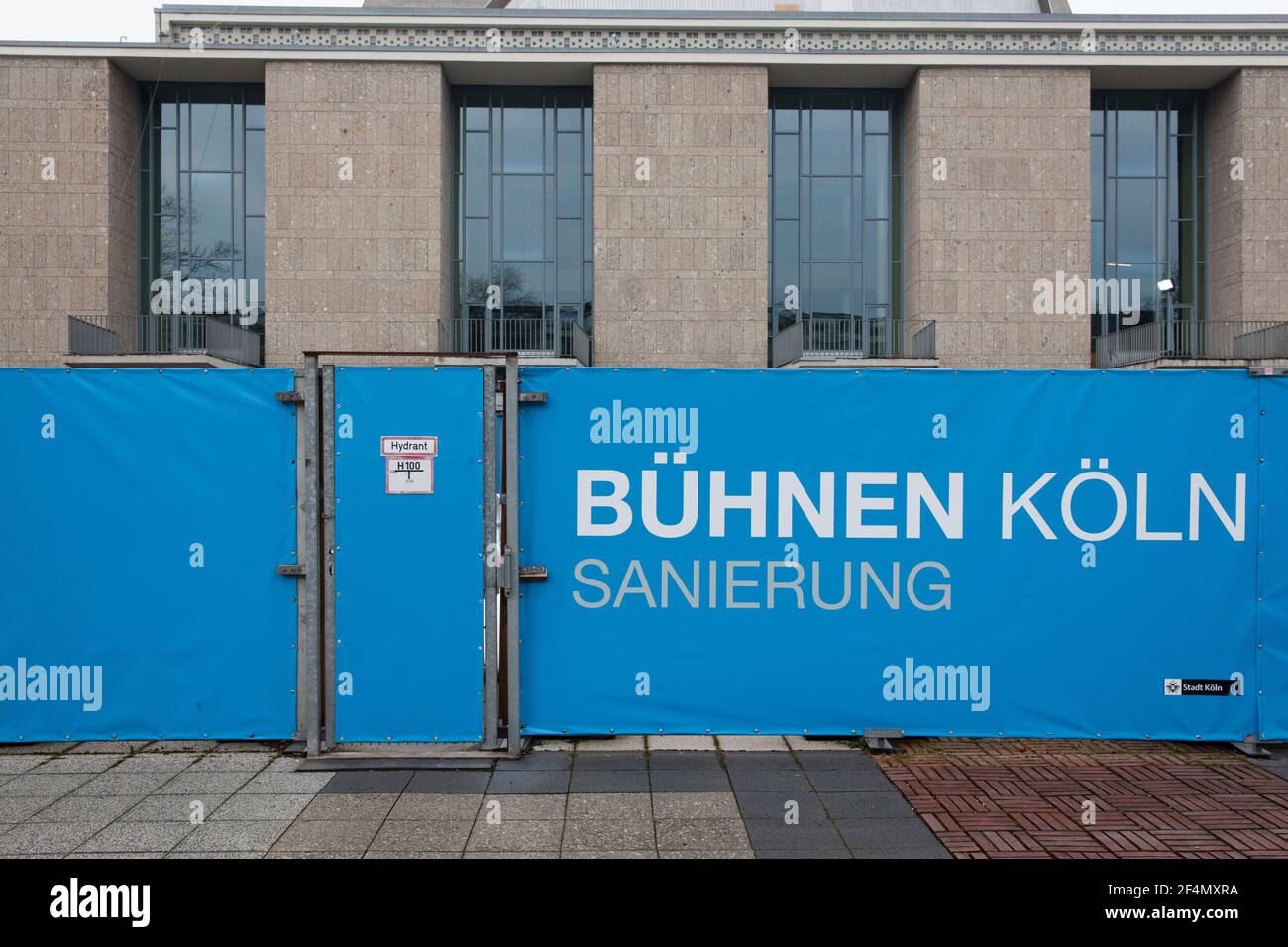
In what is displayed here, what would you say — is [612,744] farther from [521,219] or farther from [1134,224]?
[1134,224]

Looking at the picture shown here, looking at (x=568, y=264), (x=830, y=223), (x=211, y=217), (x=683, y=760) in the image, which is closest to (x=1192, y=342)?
(x=830, y=223)

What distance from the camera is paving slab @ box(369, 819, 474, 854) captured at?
5.20 meters

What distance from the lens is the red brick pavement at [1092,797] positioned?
5.27 m

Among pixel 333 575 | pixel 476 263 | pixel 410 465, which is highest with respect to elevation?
pixel 476 263

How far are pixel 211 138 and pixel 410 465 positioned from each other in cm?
2823

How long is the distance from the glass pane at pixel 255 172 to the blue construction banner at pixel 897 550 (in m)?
26.4

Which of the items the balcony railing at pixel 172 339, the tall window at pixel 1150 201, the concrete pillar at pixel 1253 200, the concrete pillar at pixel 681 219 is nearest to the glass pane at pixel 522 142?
the concrete pillar at pixel 681 219

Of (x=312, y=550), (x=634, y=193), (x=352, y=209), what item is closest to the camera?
(x=312, y=550)

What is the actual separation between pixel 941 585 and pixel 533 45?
86.9 feet

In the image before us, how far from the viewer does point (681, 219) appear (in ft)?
91.8
